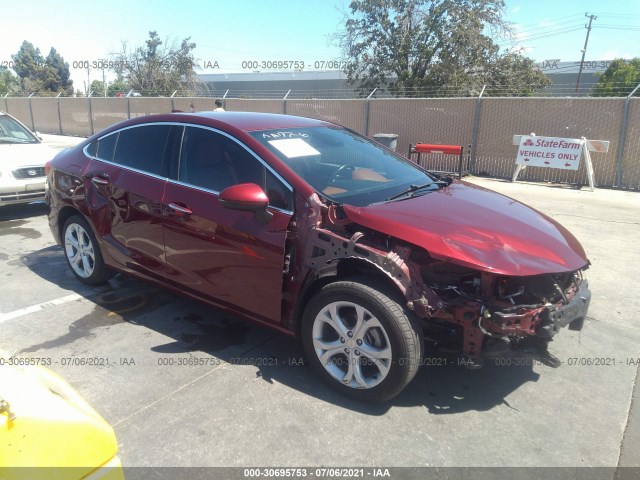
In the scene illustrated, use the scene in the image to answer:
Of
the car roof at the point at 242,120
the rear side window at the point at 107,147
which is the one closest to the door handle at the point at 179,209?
the car roof at the point at 242,120

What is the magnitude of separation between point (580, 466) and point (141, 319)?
3.35m

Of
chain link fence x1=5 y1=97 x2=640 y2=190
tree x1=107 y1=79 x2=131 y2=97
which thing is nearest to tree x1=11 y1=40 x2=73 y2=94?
tree x1=107 y1=79 x2=131 y2=97

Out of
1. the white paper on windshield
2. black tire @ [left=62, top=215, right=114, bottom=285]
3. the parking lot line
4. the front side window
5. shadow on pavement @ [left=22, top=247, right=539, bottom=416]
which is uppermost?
the white paper on windshield

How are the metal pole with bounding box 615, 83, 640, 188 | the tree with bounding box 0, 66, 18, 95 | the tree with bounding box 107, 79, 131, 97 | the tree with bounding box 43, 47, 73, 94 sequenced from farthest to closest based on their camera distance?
the tree with bounding box 43, 47, 73, 94 → the tree with bounding box 0, 66, 18, 95 → the tree with bounding box 107, 79, 131, 97 → the metal pole with bounding box 615, 83, 640, 188

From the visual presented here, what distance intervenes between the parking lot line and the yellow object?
3123 mm

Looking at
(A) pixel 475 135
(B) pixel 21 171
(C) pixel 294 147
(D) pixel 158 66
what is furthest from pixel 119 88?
(C) pixel 294 147

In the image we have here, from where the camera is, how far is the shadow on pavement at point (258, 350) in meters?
3.16

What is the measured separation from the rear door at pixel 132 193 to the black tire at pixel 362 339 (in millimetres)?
1558

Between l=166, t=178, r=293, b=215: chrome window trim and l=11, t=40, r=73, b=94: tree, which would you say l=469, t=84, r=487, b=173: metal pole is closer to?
l=166, t=178, r=293, b=215: chrome window trim

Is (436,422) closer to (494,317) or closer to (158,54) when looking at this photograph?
(494,317)

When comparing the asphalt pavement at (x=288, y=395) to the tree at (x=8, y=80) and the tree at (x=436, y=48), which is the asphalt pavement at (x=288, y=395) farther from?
the tree at (x=8, y=80)

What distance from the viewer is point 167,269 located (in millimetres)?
3951

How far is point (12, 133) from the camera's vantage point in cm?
854

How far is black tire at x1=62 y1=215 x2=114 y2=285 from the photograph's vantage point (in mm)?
4664
